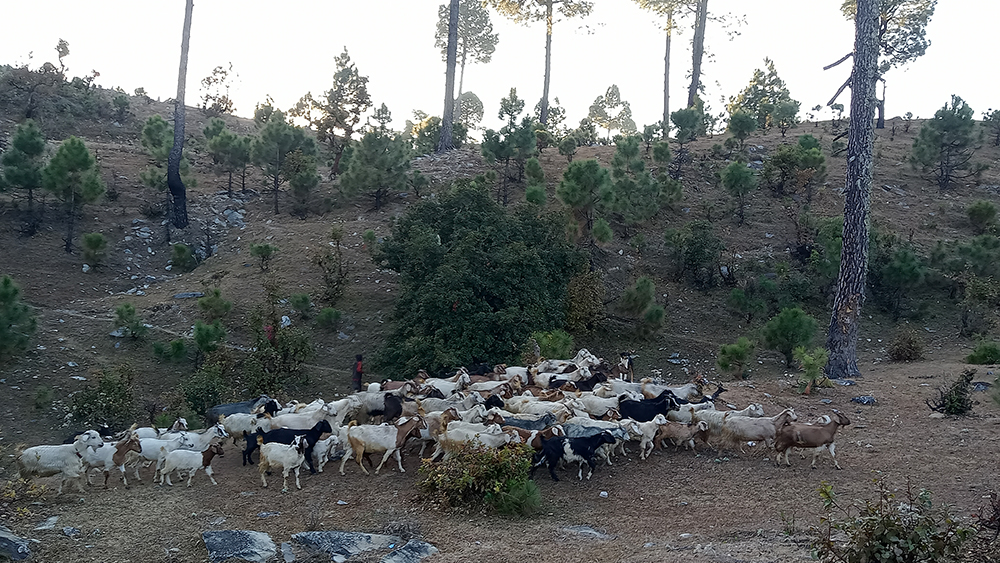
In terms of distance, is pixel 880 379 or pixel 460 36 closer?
pixel 880 379

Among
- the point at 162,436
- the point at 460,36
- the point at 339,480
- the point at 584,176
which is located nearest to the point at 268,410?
the point at 162,436

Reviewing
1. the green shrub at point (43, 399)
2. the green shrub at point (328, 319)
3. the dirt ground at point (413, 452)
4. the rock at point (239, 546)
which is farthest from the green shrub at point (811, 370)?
the green shrub at point (43, 399)

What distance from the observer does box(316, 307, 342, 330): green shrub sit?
16.3 metres

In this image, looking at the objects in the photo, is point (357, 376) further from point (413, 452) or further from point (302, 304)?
point (413, 452)

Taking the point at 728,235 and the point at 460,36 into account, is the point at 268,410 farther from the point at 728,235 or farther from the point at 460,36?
the point at 460,36

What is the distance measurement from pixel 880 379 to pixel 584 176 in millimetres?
9416

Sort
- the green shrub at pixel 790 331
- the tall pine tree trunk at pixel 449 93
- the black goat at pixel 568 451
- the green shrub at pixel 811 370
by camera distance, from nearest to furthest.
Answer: the black goat at pixel 568 451 < the green shrub at pixel 811 370 < the green shrub at pixel 790 331 < the tall pine tree trunk at pixel 449 93

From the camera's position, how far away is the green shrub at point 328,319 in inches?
641

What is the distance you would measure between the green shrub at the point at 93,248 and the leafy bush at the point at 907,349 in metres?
20.4

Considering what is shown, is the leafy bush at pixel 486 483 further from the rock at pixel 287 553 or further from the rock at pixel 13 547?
the rock at pixel 13 547

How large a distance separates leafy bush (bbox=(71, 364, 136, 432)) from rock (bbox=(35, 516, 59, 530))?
13.6ft

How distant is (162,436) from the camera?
9.16 meters

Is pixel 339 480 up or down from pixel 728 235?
down

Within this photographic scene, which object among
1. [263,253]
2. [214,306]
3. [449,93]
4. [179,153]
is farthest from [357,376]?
[449,93]
